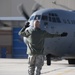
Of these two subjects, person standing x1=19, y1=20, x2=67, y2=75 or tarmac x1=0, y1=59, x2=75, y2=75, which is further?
tarmac x1=0, y1=59, x2=75, y2=75

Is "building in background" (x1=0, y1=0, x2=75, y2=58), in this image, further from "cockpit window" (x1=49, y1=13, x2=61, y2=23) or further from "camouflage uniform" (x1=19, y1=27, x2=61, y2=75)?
"camouflage uniform" (x1=19, y1=27, x2=61, y2=75)

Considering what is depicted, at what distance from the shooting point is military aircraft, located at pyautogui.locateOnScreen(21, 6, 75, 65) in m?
23.8

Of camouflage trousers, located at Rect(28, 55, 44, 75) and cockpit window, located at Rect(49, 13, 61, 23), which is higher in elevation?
cockpit window, located at Rect(49, 13, 61, 23)

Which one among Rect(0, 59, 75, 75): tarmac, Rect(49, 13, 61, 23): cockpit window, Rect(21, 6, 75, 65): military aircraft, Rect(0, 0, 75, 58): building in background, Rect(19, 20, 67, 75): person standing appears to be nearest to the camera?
Rect(19, 20, 67, 75): person standing

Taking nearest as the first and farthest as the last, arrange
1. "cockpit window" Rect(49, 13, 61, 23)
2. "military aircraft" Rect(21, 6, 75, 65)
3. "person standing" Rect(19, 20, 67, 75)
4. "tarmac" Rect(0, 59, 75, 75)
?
"person standing" Rect(19, 20, 67, 75) → "tarmac" Rect(0, 59, 75, 75) → "military aircraft" Rect(21, 6, 75, 65) → "cockpit window" Rect(49, 13, 61, 23)

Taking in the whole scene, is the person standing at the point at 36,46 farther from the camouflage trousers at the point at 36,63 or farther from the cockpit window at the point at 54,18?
the cockpit window at the point at 54,18

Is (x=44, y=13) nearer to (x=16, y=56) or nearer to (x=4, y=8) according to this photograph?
(x=16, y=56)

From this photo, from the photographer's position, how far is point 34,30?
1186 centimetres

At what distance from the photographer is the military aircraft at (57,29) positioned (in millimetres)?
23844

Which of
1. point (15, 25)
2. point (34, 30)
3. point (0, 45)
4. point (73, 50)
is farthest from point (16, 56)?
point (34, 30)

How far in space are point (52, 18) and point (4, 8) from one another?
31.1 meters

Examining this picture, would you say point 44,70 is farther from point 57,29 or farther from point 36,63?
point 36,63

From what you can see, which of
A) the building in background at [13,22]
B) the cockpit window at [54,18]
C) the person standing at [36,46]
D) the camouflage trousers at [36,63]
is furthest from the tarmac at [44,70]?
the building in background at [13,22]

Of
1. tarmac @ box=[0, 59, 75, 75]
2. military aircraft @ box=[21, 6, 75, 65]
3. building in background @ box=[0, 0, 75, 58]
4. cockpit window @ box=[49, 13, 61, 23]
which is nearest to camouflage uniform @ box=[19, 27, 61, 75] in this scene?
tarmac @ box=[0, 59, 75, 75]
